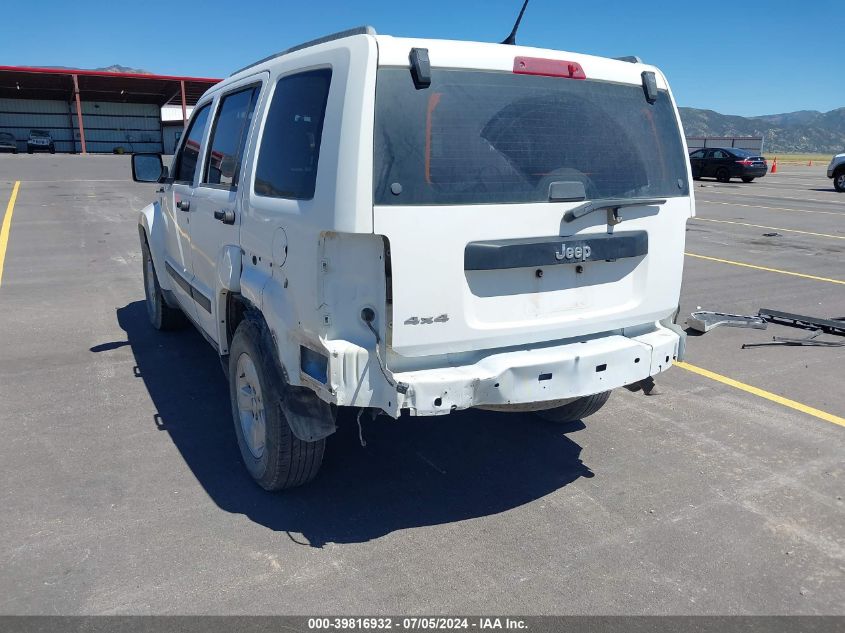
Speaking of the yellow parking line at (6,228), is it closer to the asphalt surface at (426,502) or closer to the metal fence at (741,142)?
the asphalt surface at (426,502)

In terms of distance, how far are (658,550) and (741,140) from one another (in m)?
51.0

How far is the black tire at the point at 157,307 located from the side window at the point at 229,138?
2305mm

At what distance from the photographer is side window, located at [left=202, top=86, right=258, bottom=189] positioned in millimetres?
3936

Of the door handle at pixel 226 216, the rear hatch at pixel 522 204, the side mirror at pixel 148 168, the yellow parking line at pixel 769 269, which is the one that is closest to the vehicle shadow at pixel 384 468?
the rear hatch at pixel 522 204

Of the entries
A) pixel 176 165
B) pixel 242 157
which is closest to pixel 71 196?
pixel 176 165

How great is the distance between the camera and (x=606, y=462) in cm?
421

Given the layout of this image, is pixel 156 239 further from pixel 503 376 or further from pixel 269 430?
pixel 503 376

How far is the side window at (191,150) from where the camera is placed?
193 inches

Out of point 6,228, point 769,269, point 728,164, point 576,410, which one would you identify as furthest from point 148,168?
point 728,164

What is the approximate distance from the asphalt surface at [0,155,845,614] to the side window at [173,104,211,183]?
5.20 feet

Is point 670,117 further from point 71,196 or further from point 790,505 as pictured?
point 71,196

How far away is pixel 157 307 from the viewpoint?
6.66m

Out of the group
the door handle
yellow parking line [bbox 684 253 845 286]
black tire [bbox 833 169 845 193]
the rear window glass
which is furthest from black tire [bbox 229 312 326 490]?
black tire [bbox 833 169 845 193]

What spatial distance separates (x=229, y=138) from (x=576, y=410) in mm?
2782
